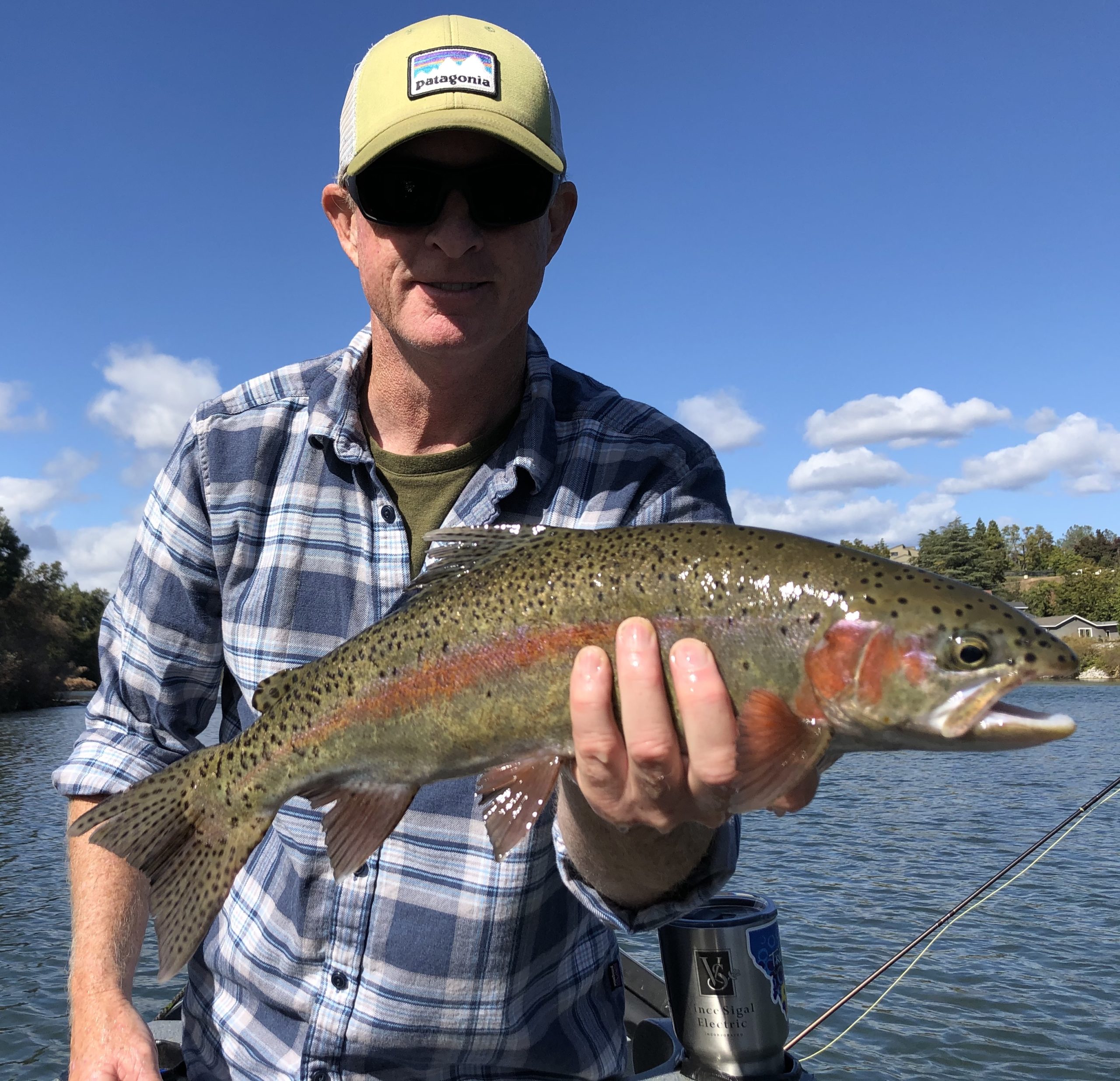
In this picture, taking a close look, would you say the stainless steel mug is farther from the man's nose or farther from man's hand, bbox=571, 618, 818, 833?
the man's nose

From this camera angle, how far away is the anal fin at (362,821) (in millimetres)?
2594

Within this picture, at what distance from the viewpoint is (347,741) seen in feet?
8.82

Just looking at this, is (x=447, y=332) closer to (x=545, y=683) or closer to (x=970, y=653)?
(x=545, y=683)

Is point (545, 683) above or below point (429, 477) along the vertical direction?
below

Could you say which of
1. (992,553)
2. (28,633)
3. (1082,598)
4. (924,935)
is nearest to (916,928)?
(924,935)

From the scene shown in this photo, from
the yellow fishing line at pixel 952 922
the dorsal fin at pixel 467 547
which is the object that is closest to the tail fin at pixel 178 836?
the dorsal fin at pixel 467 547

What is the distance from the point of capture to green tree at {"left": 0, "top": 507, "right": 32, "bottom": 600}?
237ft

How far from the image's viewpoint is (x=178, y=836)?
276 centimetres

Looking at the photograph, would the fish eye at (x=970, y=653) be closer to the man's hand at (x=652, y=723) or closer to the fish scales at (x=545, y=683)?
the fish scales at (x=545, y=683)

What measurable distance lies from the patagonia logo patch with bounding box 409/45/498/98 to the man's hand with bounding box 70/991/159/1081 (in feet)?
9.63

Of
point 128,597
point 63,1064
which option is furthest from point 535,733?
point 63,1064

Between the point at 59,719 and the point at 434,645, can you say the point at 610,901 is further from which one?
the point at 59,719

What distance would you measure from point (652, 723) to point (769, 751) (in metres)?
0.29

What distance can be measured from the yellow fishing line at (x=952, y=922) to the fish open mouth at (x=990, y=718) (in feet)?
29.9
